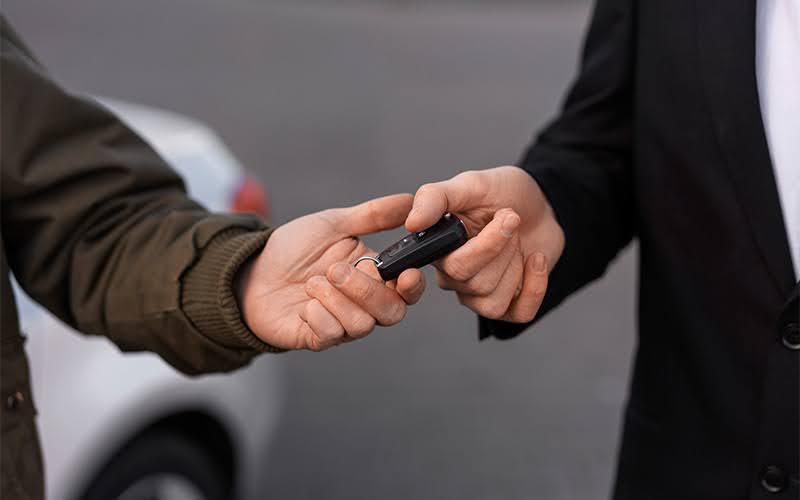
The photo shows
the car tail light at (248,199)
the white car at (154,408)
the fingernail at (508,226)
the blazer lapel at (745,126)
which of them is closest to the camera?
the fingernail at (508,226)

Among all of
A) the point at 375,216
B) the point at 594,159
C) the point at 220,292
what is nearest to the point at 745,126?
the point at 594,159

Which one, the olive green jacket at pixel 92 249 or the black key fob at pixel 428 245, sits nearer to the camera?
the black key fob at pixel 428 245

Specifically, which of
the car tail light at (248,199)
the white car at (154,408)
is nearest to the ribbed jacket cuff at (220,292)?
the white car at (154,408)

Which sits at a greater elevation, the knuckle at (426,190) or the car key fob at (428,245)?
the knuckle at (426,190)

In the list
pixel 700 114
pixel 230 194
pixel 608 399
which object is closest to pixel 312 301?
pixel 700 114

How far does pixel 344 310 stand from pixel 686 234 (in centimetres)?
65

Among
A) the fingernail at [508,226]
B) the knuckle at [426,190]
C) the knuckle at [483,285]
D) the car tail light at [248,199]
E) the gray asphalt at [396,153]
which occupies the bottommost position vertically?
the gray asphalt at [396,153]

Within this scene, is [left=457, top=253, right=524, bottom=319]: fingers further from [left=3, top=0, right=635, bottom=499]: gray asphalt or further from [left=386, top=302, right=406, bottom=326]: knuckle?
[left=3, top=0, right=635, bottom=499]: gray asphalt

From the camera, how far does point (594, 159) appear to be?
1866 mm

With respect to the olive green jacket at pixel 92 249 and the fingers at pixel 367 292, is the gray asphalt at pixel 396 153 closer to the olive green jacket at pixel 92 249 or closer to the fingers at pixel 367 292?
the olive green jacket at pixel 92 249

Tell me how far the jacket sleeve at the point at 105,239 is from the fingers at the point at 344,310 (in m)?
0.22

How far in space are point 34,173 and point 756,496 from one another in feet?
4.14

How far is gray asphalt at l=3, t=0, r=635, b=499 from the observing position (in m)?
3.96

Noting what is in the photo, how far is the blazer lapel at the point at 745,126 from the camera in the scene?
156 cm
